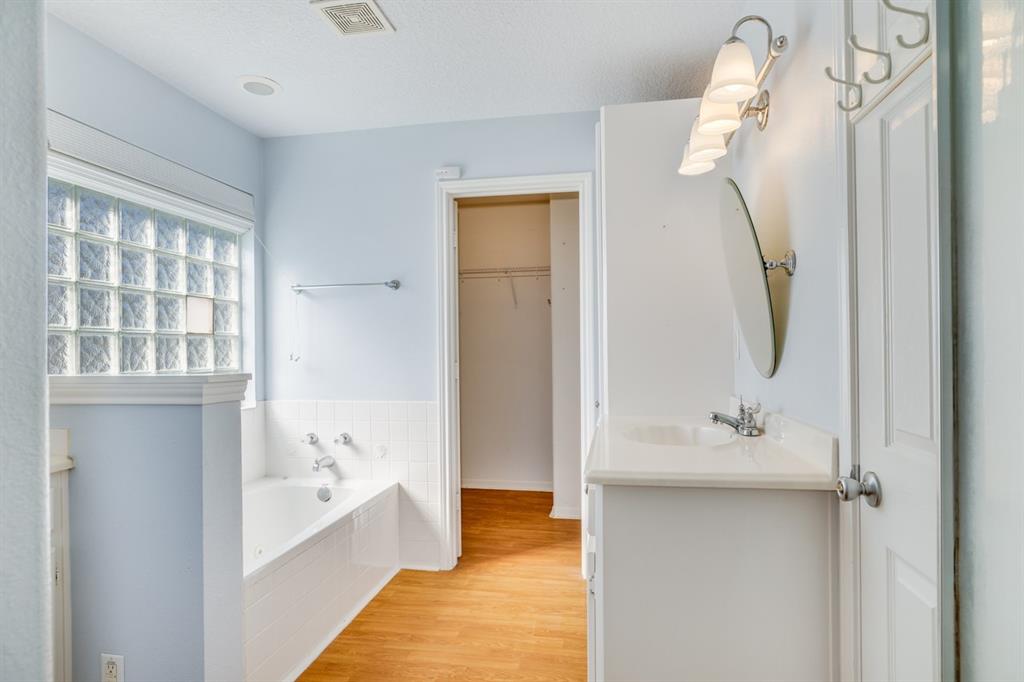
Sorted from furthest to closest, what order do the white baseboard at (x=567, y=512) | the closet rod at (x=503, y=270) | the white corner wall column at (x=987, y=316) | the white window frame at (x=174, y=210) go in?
the closet rod at (x=503, y=270)
the white baseboard at (x=567, y=512)
the white window frame at (x=174, y=210)
the white corner wall column at (x=987, y=316)

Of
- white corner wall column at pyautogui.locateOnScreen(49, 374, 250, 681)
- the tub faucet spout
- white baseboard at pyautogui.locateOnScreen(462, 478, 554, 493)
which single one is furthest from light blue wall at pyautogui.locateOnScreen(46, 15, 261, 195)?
white baseboard at pyautogui.locateOnScreen(462, 478, 554, 493)

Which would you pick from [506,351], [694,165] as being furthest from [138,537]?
[506,351]

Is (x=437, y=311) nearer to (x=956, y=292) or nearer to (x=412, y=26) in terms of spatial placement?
(x=412, y=26)

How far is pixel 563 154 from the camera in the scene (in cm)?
284

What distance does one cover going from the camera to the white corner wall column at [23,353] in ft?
1.62

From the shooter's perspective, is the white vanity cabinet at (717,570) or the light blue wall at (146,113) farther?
the light blue wall at (146,113)

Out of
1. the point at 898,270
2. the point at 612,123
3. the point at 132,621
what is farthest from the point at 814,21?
the point at 132,621

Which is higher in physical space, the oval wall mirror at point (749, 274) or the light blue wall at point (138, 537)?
the oval wall mirror at point (749, 274)

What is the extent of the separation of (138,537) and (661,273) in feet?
6.22

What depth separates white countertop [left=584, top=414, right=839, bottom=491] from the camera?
1204 millimetres

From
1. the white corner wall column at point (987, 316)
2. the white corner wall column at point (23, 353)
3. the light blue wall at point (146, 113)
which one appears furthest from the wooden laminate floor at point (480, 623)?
the white corner wall column at point (23, 353)

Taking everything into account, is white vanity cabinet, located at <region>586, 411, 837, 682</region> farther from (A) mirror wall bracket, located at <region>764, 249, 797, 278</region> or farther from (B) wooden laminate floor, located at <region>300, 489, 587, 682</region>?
(B) wooden laminate floor, located at <region>300, 489, 587, 682</region>

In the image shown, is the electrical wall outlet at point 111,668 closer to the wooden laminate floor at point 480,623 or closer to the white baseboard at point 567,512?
the wooden laminate floor at point 480,623

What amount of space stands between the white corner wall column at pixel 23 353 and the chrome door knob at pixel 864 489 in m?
1.18
